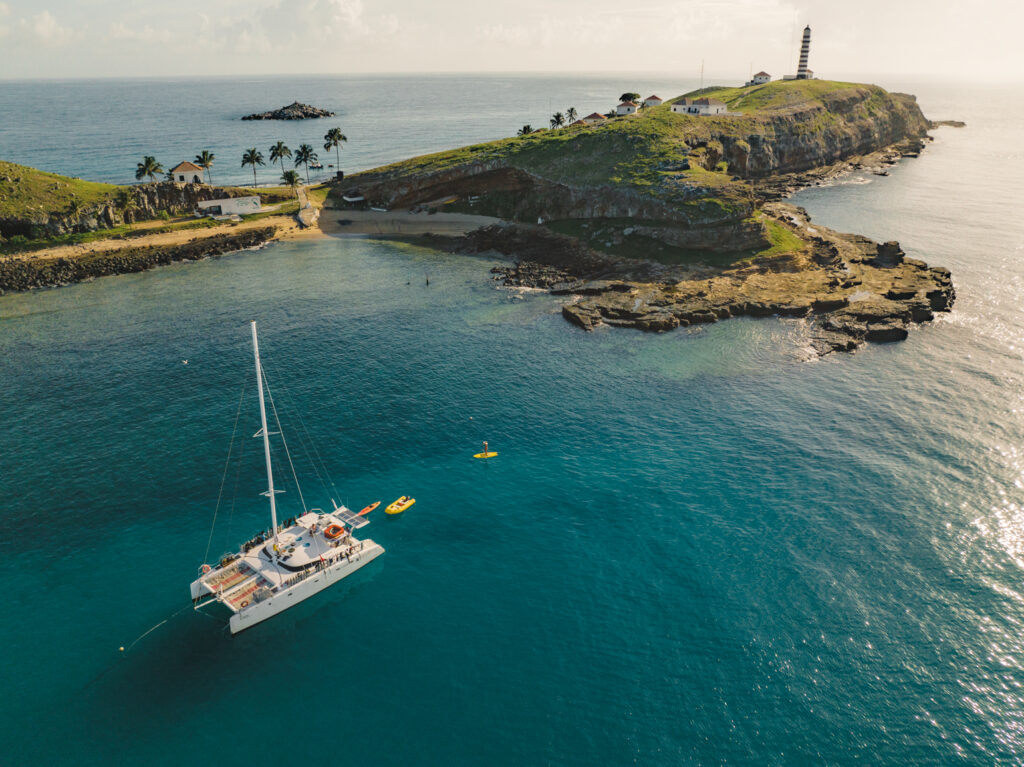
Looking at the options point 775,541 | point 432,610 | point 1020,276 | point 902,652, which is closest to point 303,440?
point 432,610

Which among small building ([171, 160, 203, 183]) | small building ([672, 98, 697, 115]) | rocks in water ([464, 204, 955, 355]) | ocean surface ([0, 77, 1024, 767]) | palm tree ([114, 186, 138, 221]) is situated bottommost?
ocean surface ([0, 77, 1024, 767])

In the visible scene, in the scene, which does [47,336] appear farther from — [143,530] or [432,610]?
[432,610]

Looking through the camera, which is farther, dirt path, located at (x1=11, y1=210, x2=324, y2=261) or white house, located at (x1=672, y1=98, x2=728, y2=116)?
white house, located at (x1=672, y1=98, x2=728, y2=116)

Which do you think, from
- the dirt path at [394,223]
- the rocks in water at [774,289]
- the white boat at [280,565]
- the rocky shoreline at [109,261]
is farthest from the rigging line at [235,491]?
the dirt path at [394,223]

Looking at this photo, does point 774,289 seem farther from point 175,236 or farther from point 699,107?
point 175,236

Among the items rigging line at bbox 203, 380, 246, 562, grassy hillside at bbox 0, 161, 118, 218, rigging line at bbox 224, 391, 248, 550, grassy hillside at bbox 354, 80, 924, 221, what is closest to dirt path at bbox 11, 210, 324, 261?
grassy hillside at bbox 0, 161, 118, 218

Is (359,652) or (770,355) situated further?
(770,355)

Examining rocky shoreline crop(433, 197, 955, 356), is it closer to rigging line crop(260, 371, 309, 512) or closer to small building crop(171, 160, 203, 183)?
rigging line crop(260, 371, 309, 512)

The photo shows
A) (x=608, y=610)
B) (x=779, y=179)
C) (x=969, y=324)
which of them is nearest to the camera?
(x=608, y=610)
